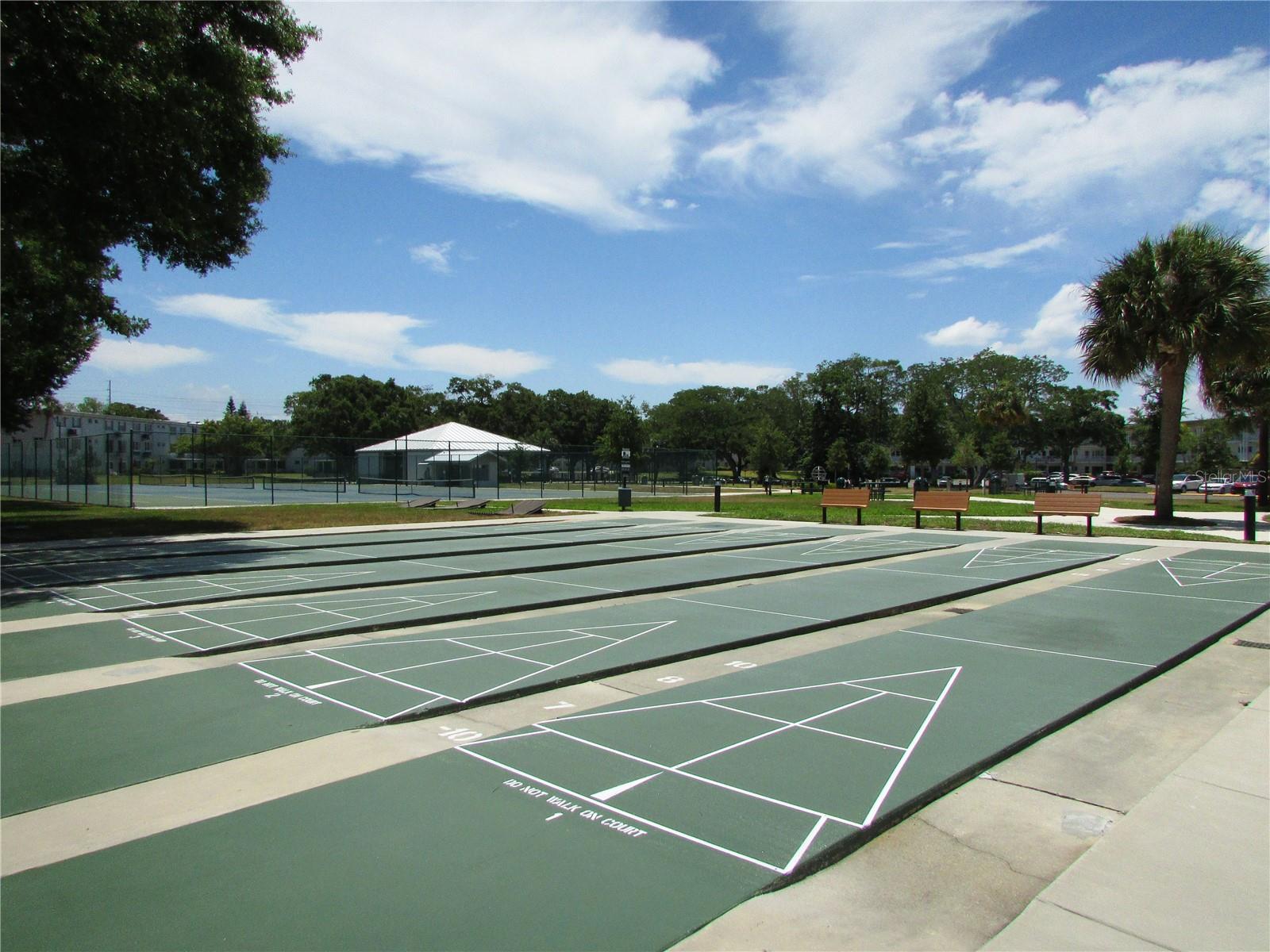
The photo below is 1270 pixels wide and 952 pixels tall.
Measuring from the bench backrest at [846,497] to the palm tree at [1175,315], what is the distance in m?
8.80

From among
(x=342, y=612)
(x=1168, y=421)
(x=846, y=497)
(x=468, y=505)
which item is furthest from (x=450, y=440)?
(x=342, y=612)

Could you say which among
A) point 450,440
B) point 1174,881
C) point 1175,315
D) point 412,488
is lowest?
point 1174,881

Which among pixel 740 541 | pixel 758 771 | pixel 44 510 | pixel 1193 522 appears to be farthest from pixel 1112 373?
pixel 44 510

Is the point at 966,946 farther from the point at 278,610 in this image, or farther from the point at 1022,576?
the point at 1022,576

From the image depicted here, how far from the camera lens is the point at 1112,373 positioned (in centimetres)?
2544

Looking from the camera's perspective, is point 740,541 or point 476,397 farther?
point 476,397

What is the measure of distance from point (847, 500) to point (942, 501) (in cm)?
272

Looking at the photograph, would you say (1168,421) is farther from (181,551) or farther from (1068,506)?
(181,551)

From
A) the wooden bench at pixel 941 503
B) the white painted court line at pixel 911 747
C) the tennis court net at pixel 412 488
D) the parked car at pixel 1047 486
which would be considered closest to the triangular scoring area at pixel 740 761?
the white painted court line at pixel 911 747

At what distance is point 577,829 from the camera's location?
13.1 ft

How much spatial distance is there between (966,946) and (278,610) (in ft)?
29.0

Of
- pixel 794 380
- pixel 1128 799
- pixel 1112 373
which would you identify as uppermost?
pixel 794 380

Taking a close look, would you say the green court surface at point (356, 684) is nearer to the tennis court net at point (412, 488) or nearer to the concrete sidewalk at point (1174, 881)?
the concrete sidewalk at point (1174, 881)

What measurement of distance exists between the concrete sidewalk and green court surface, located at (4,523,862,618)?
9.97 meters
